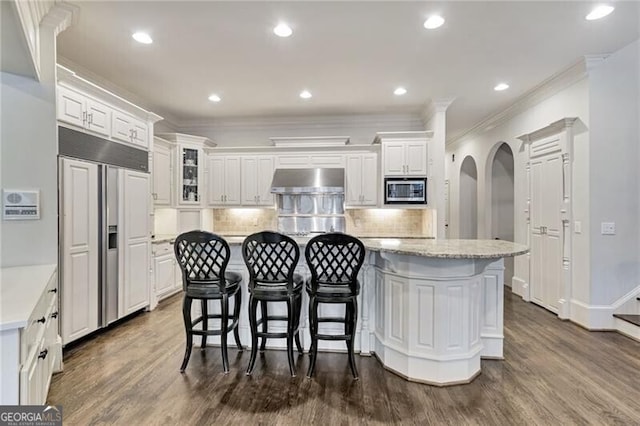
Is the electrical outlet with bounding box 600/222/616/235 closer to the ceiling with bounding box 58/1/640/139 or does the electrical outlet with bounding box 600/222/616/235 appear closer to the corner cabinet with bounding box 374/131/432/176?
the ceiling with bounding box 58/1/640/139

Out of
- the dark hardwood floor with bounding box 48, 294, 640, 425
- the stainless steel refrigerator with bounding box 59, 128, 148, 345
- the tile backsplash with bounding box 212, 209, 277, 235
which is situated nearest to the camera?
the dark hardwood floor with bounding box 48, 294, 640, 425

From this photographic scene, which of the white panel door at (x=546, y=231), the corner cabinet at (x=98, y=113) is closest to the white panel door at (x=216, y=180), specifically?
the corner cabinet at (x=98, y=113)

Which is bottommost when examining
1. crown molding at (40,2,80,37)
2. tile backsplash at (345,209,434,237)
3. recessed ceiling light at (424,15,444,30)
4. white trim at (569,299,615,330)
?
white trim at (569,299,615,330)

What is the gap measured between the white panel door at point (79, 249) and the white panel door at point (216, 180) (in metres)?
2.58

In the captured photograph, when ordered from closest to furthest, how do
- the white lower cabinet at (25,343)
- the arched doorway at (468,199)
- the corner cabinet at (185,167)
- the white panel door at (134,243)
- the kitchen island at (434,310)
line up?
1. the white lower cabinet at (25,343)
2. the kitchen island at (434,310)
3. the white panel door at (134,243)
4. the corner cabinet at (185,167)
5. the arched doorway at (468,199)

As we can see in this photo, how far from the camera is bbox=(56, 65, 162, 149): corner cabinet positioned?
120 inches

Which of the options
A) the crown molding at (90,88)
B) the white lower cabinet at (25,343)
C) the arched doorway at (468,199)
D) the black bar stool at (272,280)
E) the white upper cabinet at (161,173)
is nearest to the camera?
the white lower cabinet at (25,343)

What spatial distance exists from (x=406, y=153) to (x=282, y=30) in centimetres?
298

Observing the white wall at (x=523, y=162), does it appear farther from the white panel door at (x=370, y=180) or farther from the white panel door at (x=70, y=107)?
the white panel door at (x=70, y=107)

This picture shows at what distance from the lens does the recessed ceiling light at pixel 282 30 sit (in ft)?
9.81

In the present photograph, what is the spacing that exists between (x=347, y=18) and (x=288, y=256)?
215cm

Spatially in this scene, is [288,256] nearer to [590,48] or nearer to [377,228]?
[377,228]

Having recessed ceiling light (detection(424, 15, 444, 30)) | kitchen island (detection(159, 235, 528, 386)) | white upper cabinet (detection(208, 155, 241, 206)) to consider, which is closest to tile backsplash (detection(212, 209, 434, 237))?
white upper cabinet (detection(208, 155, 241, 206))

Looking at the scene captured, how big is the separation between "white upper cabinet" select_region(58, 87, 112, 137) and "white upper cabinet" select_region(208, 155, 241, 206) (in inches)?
93.2
